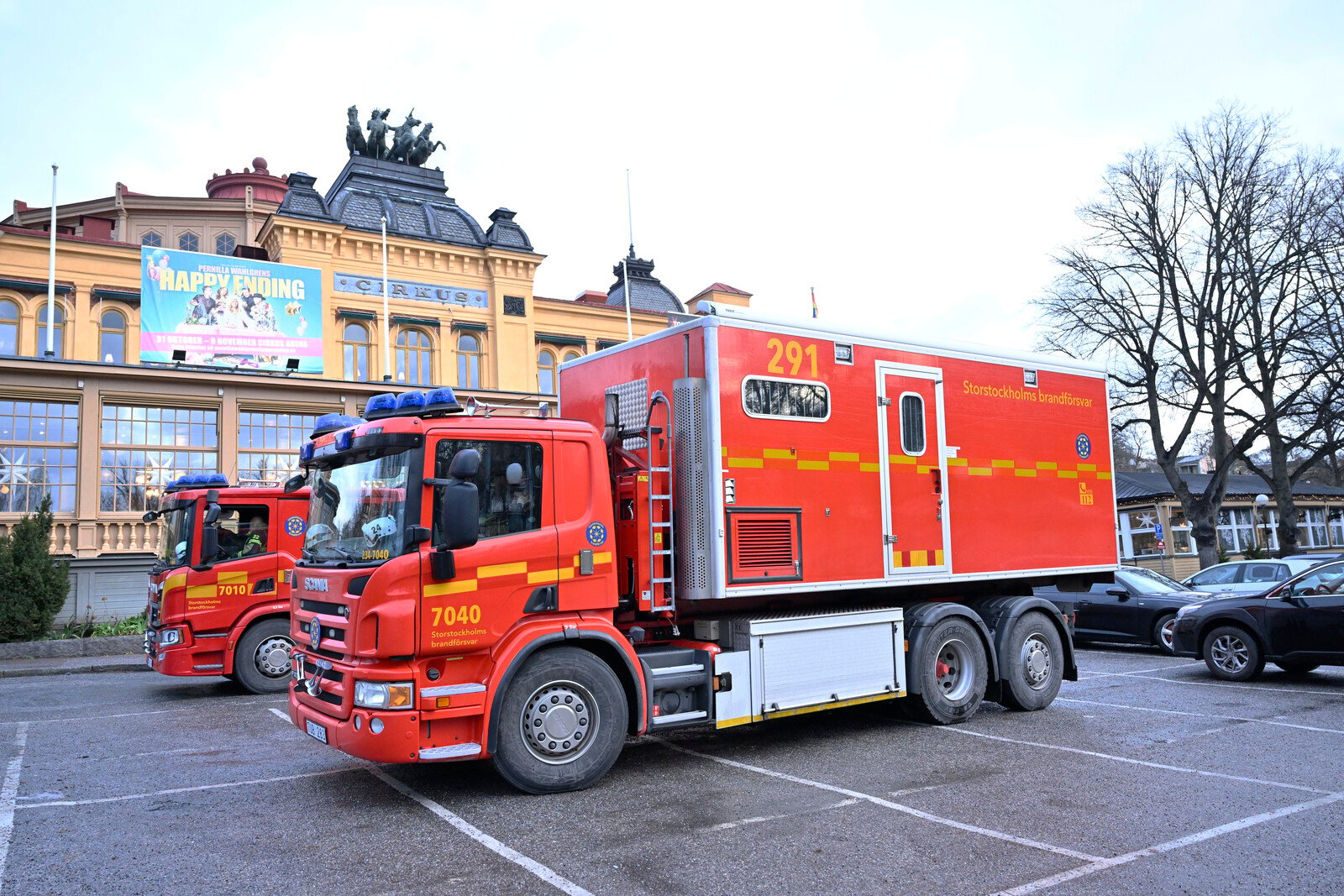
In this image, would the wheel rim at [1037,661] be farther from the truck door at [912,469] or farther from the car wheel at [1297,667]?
the car wheel at [1297,667]

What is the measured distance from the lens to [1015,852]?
202 inches

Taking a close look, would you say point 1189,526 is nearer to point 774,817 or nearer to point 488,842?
point 774,817

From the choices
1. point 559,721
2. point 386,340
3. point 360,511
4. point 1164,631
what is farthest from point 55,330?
point 1164,631

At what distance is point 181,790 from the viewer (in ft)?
22.7

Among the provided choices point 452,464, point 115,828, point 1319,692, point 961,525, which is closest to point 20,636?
point 115,828

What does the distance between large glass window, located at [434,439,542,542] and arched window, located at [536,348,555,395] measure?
75.7ft

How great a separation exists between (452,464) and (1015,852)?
13.2ft

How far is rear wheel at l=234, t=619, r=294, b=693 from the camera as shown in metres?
12.0

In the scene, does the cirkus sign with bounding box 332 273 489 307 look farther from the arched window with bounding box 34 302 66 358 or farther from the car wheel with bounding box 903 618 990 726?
the car wheel with bounding box 903 618 990 726

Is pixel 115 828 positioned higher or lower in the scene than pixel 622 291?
lower

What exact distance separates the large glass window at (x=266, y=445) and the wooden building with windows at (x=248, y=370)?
0.10 ft

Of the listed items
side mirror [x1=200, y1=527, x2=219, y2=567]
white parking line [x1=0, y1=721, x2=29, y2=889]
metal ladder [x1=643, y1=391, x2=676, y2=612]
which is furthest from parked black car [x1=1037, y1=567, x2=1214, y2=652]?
white parking line [x1=0, y1=721, x2=29, y2=889]

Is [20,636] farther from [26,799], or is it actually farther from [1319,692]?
[1319,692]

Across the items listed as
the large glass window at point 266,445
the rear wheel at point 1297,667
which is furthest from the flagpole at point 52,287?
the rear wheel at point 1297,667
